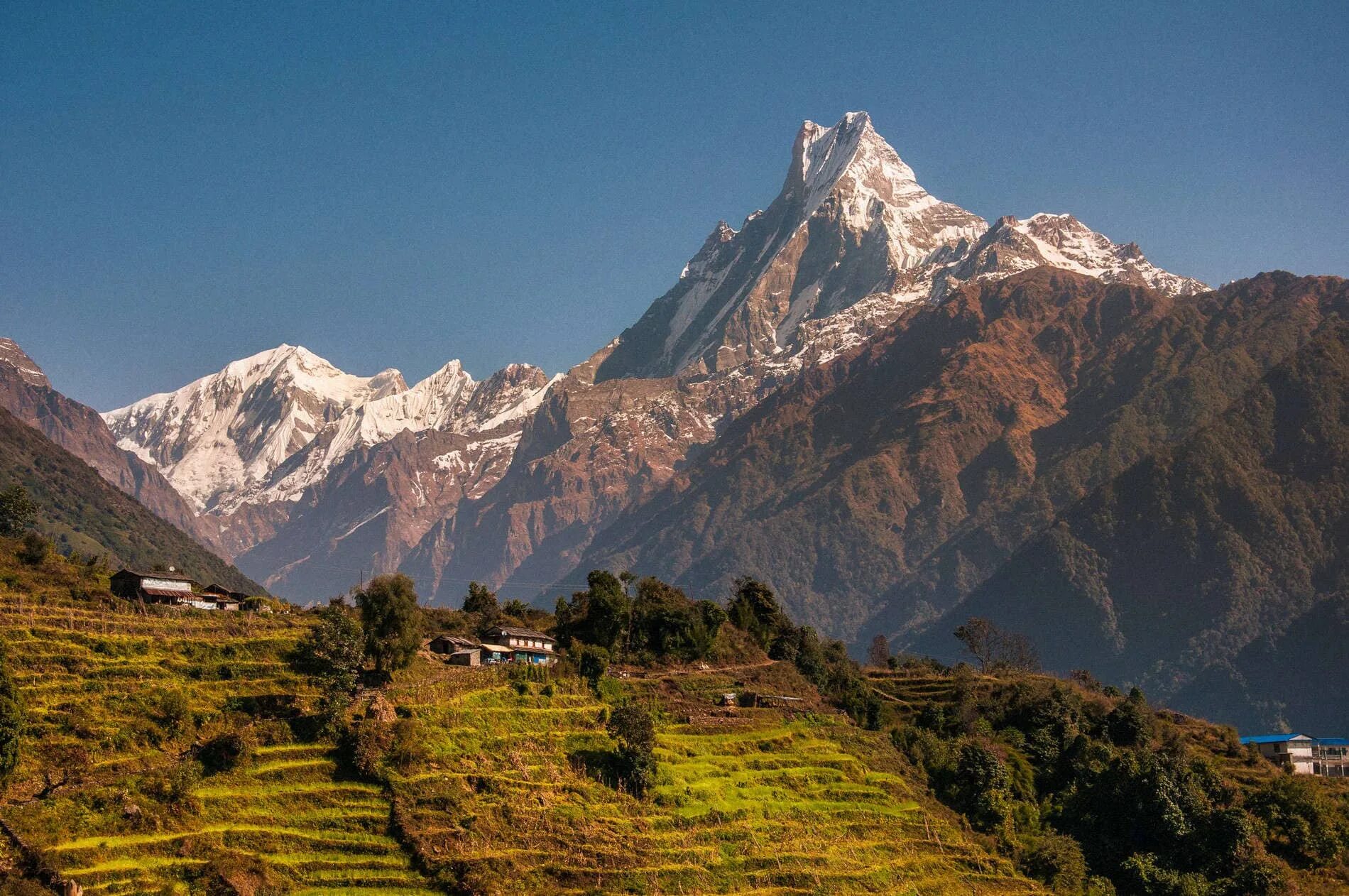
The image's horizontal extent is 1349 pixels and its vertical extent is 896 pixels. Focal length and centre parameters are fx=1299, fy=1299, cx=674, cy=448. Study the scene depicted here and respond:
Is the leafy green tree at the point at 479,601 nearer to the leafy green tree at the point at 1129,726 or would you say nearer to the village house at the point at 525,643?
the village house at the point at 525,643

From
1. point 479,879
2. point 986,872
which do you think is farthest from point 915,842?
point 479,879

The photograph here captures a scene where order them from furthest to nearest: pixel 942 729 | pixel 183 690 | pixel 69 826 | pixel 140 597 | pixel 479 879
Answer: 1. pixel 942 729
2. pixel 140 597
3. pixel 183 690
4. pixel 479 879
5. pixel 69 826

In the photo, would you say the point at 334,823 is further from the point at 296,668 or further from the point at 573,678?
the point at 573,678

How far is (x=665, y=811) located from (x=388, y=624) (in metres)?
21.6

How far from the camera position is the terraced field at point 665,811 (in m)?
69.7

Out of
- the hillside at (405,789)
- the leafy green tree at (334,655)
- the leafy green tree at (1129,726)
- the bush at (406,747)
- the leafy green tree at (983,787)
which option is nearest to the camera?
the hillside at (405,789)

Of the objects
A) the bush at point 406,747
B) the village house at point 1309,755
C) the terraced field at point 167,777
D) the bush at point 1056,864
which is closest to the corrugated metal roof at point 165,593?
the terraced field at point 167,777

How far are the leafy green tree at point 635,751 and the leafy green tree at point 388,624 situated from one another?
47.3ft

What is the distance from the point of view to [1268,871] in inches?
3474

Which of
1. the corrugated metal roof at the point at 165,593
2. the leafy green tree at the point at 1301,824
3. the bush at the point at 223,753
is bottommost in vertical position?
the leafy green tree at the point at 1301,824

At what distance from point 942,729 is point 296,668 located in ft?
190

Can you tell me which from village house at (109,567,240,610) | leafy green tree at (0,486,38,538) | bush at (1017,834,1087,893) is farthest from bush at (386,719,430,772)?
leafy green tree at (0,486,38,538)

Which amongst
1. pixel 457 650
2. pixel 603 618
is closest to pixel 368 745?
pixel 457 650

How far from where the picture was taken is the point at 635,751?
3191 inches
